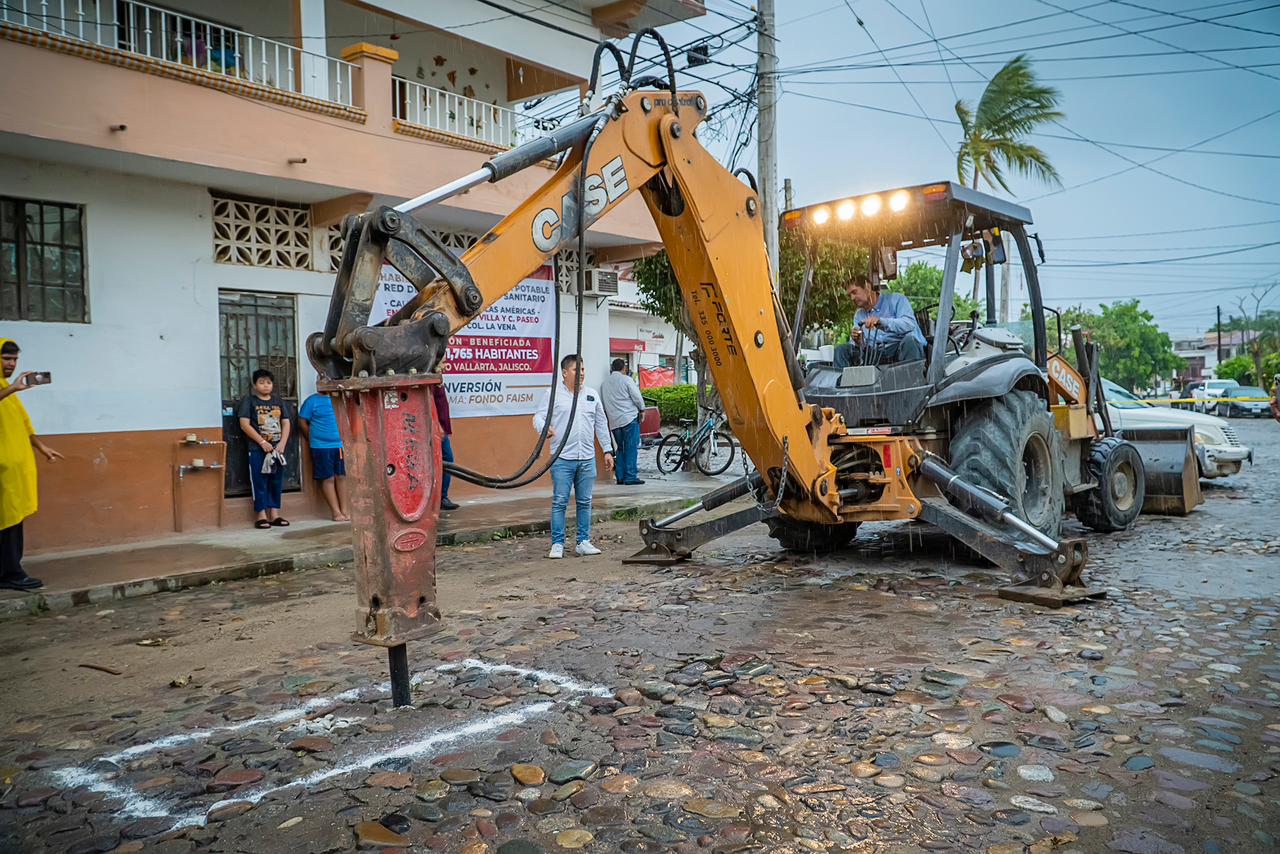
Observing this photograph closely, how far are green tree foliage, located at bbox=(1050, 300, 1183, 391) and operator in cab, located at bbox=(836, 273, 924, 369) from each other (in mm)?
67923

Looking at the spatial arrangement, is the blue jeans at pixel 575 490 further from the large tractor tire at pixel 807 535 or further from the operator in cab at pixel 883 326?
the operator in cab at pixel 883 326

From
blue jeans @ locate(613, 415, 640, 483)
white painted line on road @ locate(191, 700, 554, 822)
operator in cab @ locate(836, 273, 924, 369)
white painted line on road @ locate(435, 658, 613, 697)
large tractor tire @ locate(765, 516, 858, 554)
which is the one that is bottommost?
white painted line on road @ locate(191, 700, 554, 822)

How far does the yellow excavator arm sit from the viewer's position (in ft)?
12.4

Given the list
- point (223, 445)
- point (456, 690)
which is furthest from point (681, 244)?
point (223, 445)

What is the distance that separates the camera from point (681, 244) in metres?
6.02

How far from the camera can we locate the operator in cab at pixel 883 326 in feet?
24.1

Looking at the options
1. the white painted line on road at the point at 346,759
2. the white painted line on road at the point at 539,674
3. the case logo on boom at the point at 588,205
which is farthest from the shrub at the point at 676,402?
the white painted line on road at the point at 346,759

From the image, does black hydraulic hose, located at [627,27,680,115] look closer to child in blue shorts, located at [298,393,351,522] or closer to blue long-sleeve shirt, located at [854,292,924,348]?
blue long-sleeve shirt, located at [854,292,924,348]

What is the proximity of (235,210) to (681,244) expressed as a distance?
6.54 m

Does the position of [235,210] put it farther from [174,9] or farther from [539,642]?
[539,642]

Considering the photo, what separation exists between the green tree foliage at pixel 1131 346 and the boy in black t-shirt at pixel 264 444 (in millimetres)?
68307

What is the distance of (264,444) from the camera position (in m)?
10.1

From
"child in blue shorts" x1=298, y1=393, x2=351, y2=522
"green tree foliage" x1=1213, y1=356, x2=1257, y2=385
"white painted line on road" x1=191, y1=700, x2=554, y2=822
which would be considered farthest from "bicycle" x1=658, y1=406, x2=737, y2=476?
"green tree foliage" x1=1213, y1=356, x2=1257, y2=385

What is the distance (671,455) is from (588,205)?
12427mm
